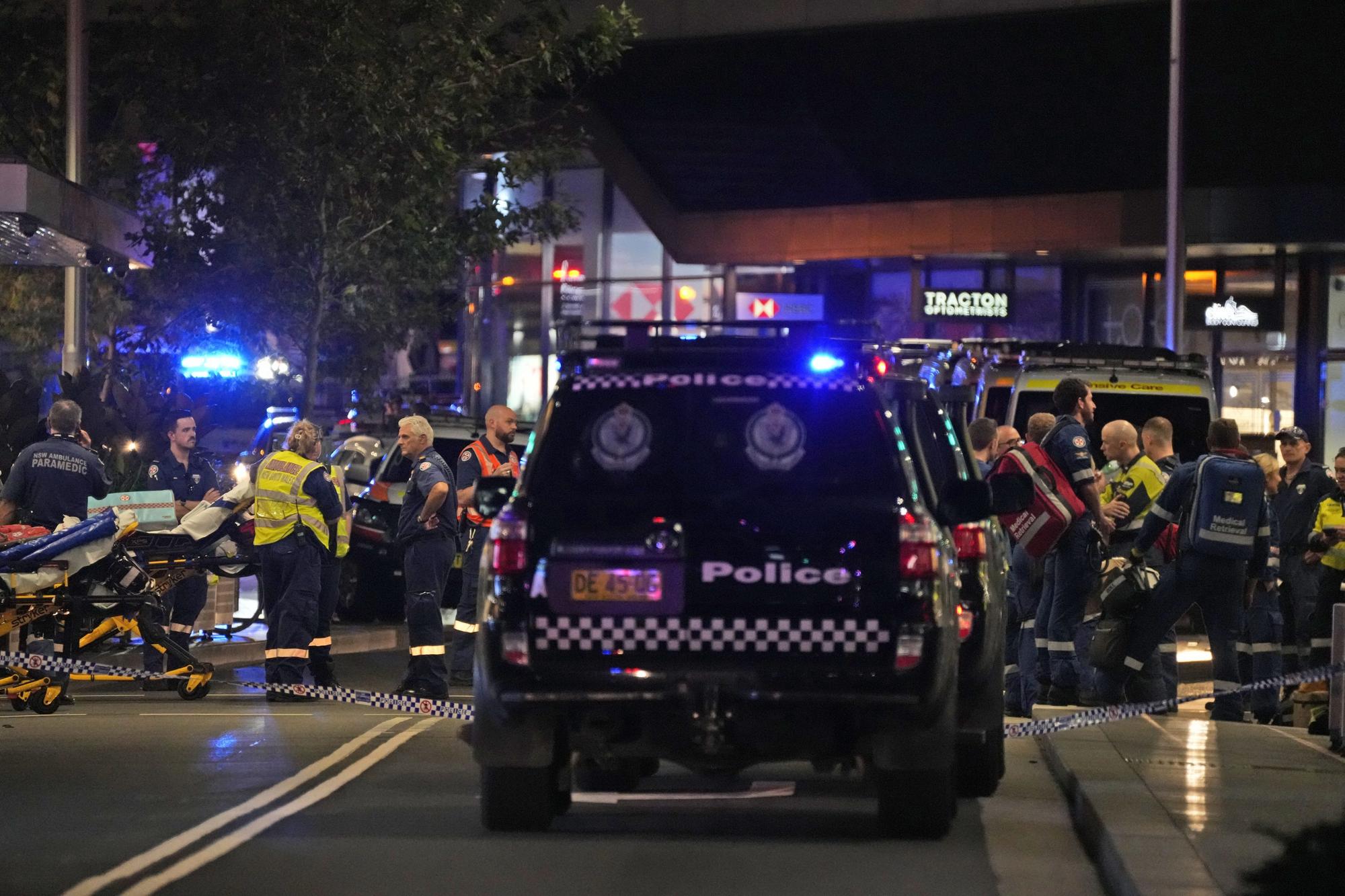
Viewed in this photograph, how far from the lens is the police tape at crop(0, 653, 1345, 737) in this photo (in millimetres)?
11719

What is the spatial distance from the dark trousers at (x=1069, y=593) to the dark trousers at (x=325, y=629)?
16.2 feet

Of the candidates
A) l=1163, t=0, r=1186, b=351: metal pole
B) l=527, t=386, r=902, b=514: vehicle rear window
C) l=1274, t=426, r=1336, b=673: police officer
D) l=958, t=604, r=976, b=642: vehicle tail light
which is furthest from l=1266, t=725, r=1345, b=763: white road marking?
l=1163, t=0, r=1186, b=351: metal pole

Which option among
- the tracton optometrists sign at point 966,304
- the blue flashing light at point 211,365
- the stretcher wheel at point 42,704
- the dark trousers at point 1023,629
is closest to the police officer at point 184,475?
the stretcher wheel at point 42,704

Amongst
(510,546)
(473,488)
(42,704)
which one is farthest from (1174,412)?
(510,546)

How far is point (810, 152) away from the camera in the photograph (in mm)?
36594

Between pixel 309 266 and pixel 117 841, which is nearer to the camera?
pixel 117 841

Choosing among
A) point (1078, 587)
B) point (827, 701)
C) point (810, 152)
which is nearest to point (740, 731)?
point (827, 701)

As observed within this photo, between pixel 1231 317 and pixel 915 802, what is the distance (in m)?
28.2

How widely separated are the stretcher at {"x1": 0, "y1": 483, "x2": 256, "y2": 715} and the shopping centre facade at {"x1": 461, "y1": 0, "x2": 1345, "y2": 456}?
55.9 ft

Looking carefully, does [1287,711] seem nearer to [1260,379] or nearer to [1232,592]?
[1232,592]

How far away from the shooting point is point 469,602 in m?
15.6

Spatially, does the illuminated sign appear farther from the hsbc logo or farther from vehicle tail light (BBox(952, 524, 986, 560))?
the hsbc logo

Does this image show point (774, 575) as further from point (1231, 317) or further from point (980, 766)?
point (1231, 317)

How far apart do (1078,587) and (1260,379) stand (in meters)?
23.2
